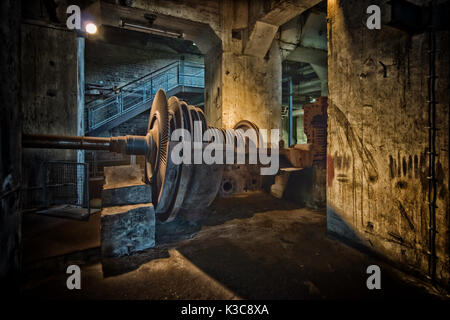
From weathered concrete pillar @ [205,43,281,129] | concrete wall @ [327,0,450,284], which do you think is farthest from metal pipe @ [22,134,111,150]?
concrete wall @ [327,0,450,284]

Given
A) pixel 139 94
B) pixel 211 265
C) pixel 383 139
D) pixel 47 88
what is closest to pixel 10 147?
pixel 211 265

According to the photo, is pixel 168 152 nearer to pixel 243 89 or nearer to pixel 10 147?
pixel 10 147

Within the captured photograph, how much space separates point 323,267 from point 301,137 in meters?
13.3

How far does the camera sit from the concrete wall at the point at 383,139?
2.16 metres

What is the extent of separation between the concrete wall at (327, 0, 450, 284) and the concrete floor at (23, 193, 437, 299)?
1.11ft

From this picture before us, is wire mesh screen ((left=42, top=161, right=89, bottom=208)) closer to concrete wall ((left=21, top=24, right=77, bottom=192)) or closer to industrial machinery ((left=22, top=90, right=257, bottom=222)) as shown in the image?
concrete wall ((left=21, top=24, right=77, bottom=192))

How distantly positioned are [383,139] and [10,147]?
3258 mm

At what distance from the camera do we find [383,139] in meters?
2.52

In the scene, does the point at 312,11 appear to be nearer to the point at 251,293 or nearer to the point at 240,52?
the point at 240,52

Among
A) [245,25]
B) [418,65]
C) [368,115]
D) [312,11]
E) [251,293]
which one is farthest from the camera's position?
[312,11]

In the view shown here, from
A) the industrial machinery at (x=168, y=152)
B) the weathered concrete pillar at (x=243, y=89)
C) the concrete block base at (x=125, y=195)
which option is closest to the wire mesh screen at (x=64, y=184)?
the industrial machinery at (x=168, y=152)

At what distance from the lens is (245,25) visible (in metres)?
5.99
